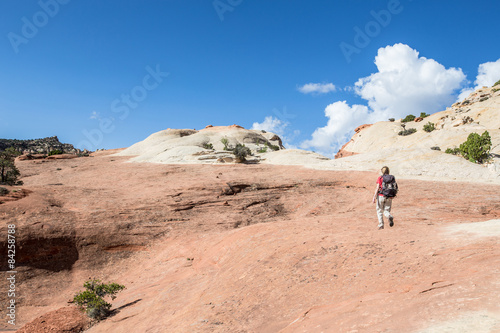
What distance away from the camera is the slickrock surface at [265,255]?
183 inches

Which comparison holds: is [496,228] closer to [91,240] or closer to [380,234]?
[380,234]

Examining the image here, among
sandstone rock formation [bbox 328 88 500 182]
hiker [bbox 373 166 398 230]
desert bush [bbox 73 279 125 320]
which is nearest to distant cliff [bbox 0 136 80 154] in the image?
sandstone rock formation [bbox 328 88 500 182]

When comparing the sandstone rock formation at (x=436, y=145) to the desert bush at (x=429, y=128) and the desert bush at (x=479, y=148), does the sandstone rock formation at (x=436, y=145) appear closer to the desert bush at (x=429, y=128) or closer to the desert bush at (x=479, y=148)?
the desert bush at (x=429, y=128)

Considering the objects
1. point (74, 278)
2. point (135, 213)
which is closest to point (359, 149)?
point (135, 213)

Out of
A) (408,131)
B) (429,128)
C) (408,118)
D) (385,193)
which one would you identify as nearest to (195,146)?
(385,193)

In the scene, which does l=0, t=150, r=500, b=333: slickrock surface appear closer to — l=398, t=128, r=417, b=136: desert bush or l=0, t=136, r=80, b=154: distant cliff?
l=398, t=128, r=417, b=136: desert bush

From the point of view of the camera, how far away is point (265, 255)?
8.51 meters

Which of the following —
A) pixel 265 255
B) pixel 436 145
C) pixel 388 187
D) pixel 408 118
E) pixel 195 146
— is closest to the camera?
pixel 265 255

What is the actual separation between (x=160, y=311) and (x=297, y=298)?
149 inches

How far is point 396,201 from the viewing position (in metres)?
16.8

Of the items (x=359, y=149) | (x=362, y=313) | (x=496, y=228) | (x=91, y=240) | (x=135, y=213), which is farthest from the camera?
(x=359, y=149)

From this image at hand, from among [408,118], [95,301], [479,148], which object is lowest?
[95,301]

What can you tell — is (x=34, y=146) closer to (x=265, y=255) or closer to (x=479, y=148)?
(x=265, y=255)

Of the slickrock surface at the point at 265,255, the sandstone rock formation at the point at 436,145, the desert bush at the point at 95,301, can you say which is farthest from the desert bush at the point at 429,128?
the desert bush at the point at 95,301
